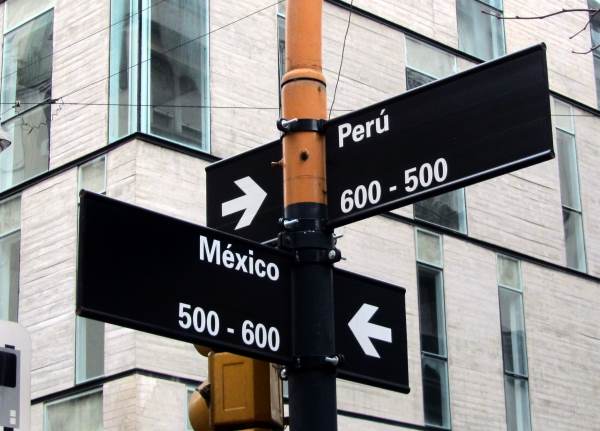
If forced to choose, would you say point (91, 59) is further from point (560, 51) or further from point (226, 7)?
point (560, 51)

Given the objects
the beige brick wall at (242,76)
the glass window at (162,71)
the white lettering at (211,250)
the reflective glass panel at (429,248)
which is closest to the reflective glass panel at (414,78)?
the reflective glass panel at (429,248)

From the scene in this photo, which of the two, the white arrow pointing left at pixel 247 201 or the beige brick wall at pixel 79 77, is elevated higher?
the beige brick wall at pixel 79 77

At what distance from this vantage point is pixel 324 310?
5.26 meters

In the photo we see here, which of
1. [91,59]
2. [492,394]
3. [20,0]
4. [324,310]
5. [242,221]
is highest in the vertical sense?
[20,0]

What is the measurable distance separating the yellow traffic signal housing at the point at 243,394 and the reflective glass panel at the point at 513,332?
14801 millimetres

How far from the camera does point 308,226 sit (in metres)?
5.36

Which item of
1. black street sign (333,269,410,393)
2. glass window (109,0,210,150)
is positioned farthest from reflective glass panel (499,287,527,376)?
black street sign (333,269,410,393)

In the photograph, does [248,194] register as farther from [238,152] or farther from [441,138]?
→ [238,152]

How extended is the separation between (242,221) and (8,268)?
12037 millimetres

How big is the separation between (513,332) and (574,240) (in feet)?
9.12

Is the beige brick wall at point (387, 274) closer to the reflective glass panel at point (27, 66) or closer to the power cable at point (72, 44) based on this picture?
the power cable at point (72, 44)

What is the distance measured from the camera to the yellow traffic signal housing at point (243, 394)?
5.14 m

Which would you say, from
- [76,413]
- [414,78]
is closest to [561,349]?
[414,78]

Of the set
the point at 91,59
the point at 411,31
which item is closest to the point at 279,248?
the point at 91,59
